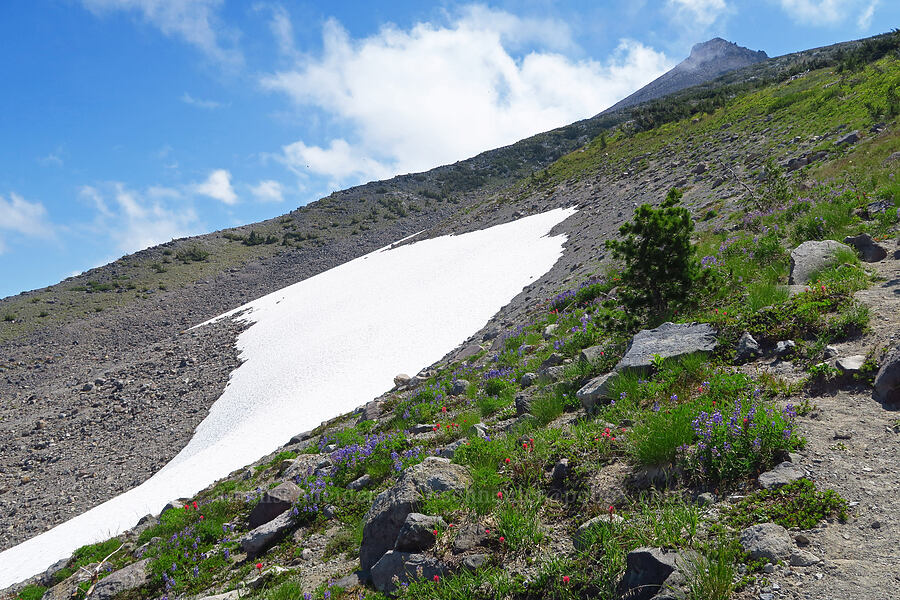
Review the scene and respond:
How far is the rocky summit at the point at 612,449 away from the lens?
3.21 metres

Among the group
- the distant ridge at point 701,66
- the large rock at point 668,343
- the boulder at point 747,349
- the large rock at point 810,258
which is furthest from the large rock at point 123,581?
the distant ridge at point 701,66

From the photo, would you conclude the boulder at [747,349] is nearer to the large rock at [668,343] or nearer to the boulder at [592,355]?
the large rock at [668,343]

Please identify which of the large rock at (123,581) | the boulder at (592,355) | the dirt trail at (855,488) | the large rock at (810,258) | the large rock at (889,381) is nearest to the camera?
the dirt trail at (855,488)

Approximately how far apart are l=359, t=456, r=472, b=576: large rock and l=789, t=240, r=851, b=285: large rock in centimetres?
626

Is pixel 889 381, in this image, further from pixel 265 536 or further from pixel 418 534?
pixel 265 536

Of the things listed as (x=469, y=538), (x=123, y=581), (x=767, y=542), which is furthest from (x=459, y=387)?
(x=767, y=542)

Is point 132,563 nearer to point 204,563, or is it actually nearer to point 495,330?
point 204,563

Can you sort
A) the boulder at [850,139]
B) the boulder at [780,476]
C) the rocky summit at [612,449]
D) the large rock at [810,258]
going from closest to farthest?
the rocky summit at [612,449], the boulder at [780,476], the large rock at [810,258], the boulder at [850,139]

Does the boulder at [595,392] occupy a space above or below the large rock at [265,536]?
above

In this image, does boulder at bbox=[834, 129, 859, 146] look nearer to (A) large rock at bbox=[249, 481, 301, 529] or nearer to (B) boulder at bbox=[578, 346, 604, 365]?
(B) boulder at bbox=[578, 346, 604, 365]

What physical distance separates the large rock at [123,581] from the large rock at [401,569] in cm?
483

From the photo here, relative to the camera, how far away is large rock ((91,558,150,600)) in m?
6.50

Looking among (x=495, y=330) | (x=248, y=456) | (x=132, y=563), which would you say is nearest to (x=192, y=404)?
(x=248, y=456)

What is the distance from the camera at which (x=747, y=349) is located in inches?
218
